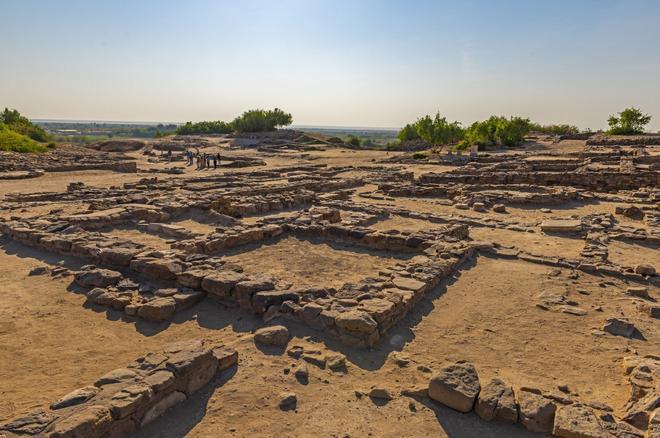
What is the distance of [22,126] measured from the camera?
50.8m

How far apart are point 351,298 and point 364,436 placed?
112 inches

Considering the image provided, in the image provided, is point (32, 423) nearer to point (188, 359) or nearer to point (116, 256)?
point (188, 359)

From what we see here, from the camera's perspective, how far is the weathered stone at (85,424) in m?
3.79

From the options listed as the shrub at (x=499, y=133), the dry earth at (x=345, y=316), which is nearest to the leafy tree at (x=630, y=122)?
the shrub at (x=499, y=133)

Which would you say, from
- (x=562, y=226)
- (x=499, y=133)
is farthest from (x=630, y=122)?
(x=562, y=226)

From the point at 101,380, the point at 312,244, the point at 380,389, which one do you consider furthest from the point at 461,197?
the point at 101,380

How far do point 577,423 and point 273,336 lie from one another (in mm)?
3741

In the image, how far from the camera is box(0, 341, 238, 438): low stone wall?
154 inches

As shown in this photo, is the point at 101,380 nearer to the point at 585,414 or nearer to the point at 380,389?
the point at 380,389

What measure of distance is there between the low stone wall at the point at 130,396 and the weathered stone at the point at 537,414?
11.4 feet

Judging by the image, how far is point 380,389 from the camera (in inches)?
193

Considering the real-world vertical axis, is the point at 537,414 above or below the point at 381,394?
above

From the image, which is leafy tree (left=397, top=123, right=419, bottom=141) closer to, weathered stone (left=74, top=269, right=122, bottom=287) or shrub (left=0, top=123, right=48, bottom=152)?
shrub (left=0, top=123, right=48, bottom=152)

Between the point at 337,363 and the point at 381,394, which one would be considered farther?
the point at 337,363
